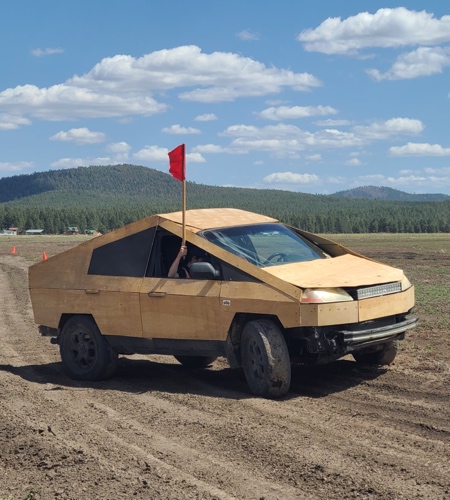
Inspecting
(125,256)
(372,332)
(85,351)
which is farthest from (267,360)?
(85,351)

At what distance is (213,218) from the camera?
9.43m

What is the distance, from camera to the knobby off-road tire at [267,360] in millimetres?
7785

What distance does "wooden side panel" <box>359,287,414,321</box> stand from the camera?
25.9 feet

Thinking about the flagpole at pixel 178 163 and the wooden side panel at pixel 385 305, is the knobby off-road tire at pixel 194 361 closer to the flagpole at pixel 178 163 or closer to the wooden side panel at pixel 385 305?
the flagpole at pixel 178 163

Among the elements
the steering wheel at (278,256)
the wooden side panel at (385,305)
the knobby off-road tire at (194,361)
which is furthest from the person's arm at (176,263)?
the wooden side panel at (385,305)

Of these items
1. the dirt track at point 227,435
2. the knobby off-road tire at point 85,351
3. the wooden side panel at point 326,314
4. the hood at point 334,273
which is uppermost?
the hood at point 334,273

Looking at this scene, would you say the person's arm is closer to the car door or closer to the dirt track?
the car door

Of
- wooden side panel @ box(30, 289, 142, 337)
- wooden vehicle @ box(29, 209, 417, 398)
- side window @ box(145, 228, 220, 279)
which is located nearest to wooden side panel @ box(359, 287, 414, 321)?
wooden vehicle @ box(29, 209, 417, 398)

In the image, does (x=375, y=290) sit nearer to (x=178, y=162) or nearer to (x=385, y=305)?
(x=385, y=305)

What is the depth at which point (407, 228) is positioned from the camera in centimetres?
15812

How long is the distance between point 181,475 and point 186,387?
3.23 m

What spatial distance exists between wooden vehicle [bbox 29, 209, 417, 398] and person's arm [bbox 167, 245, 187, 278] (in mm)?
118

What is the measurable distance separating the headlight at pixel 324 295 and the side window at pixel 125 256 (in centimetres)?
221

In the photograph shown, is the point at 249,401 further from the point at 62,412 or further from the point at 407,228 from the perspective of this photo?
the point at 407,228
